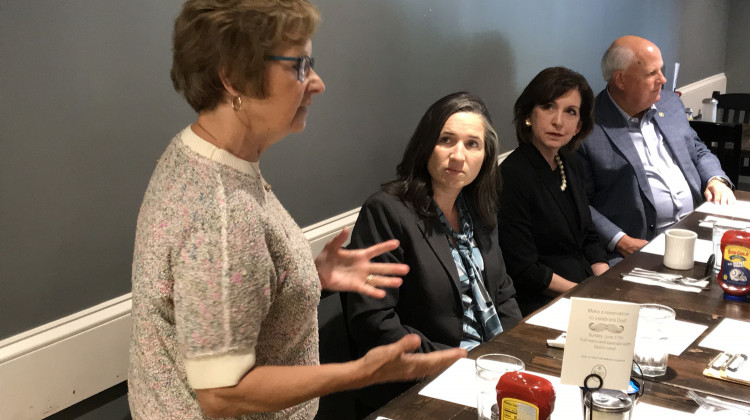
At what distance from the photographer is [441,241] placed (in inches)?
97.3

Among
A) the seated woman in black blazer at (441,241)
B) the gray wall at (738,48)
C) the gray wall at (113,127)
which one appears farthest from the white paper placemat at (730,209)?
the gray wall at (738,48)

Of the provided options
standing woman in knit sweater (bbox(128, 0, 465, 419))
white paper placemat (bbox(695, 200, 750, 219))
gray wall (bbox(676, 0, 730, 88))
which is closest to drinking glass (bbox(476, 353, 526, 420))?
standing woman in knit sweater (bbox(128, 0, 465, 419))

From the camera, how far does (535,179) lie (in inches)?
123

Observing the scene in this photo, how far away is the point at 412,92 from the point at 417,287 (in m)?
Answer: 1.10

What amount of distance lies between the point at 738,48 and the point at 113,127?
7.34 meters

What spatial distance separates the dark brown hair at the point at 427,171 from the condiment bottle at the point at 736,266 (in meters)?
0.73

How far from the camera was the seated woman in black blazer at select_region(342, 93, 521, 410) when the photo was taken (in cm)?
238

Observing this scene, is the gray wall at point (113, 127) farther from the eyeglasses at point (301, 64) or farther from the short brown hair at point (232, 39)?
the eyeglasses at point (301, 64)

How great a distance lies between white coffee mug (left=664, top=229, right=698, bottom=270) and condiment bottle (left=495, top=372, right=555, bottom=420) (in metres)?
1.33

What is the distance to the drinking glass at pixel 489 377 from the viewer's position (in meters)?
1.50

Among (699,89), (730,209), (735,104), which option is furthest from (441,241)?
(699,89)

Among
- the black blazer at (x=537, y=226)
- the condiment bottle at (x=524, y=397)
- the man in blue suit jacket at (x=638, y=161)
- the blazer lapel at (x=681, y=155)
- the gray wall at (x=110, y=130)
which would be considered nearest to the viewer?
the condiment bottle at (x=524, y=397)

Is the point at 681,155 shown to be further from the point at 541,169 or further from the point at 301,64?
the point at 301,64

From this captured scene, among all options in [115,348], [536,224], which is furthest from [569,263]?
[115,348]
